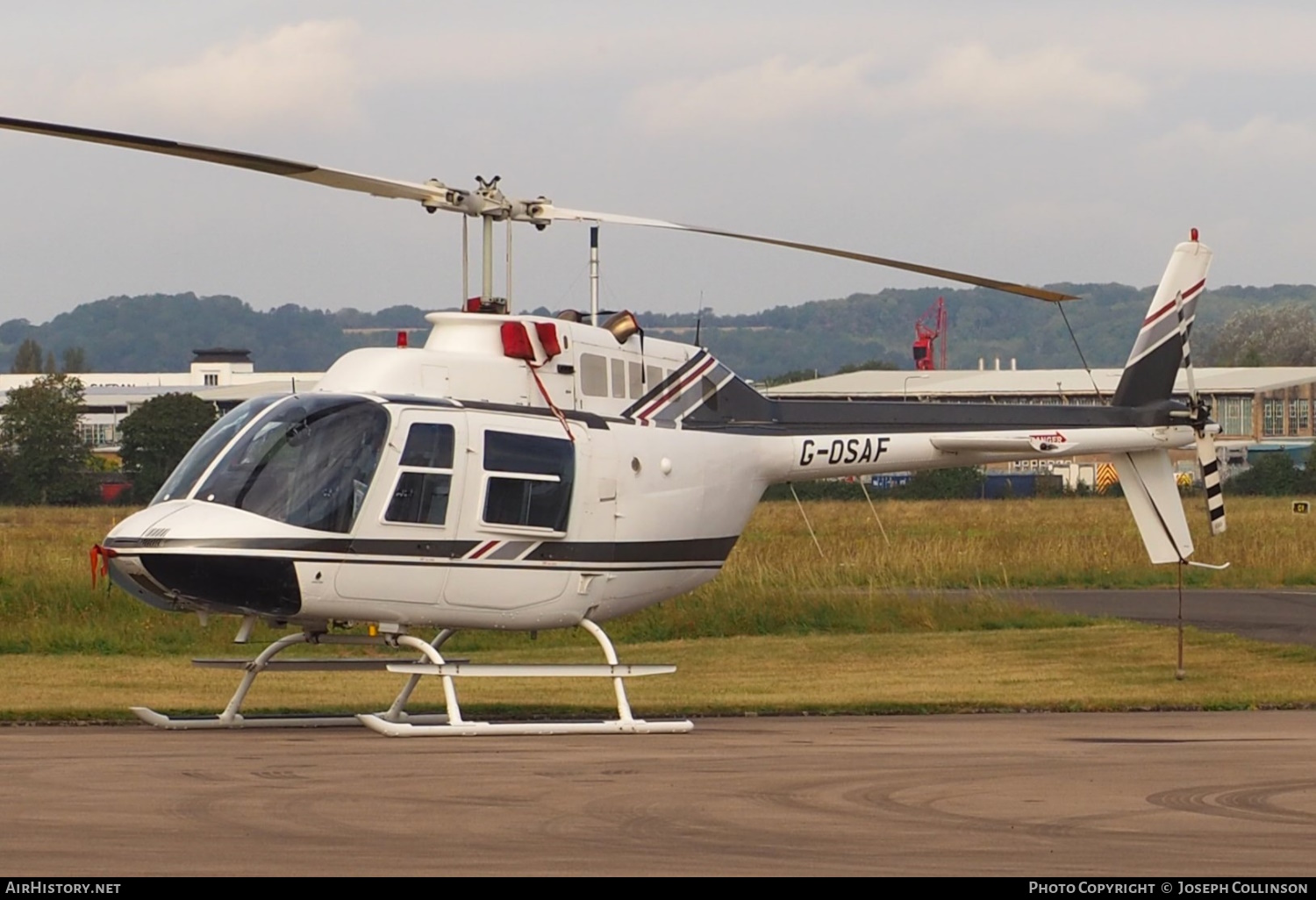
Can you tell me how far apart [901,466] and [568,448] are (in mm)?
3994

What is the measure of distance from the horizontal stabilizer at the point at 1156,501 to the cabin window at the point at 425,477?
7404 mm

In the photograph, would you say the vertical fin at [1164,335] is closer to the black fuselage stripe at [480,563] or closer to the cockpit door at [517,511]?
the black fuselage stripe at [480,563]

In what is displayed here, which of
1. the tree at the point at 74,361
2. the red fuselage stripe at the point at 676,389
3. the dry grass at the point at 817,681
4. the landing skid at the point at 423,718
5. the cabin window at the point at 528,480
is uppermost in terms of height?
the tree at the point at 74,361

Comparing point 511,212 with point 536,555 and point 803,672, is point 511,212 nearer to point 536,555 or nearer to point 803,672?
point 536,555

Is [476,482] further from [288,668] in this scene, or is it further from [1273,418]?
[1273,418]

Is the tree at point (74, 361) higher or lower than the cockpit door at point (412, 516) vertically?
higher

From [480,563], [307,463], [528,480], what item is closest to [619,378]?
[528,480]

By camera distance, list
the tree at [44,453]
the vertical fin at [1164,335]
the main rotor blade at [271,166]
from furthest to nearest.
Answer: the tree at [44,453] < the vertical fin at [1164,335] < the main rotor blade at [271,166]

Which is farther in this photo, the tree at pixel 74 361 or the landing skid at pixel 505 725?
the tree at pixel 74 361

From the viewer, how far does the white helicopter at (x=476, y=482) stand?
12.8 meters

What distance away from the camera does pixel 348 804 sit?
947 cm

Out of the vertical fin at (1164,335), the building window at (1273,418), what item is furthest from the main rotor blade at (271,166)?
the building window at (1273,418)

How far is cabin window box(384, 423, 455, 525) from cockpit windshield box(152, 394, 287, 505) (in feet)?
3.29

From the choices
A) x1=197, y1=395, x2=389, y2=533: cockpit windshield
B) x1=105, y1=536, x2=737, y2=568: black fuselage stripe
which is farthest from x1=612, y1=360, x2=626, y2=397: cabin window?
x1=197, y1=395, x2=389, y2=533: cockpit windshield
